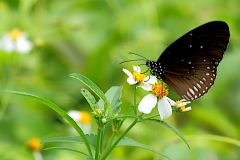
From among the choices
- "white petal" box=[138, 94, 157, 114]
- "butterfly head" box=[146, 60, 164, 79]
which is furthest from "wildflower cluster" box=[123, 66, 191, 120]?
"butterfly head" box=[146, 60, 164, 79]

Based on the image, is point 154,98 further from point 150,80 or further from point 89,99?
point 89,99

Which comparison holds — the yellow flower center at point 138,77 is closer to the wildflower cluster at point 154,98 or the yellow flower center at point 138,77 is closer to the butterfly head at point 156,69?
the wildflower cluster at point 154,98

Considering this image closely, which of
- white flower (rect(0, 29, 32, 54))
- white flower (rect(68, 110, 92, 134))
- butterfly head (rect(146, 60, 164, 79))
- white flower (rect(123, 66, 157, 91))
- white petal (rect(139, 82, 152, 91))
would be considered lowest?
white petal (rect(139, 82, 152, 91))

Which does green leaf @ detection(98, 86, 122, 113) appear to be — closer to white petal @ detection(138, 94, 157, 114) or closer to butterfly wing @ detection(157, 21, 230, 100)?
white petal @ detection(138, 94, 157, 114)

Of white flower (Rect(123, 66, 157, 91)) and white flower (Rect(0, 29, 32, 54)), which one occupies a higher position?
white flower (Rect(0, 29, 32, 54))

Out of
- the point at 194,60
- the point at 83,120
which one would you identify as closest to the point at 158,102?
the point at 194,60

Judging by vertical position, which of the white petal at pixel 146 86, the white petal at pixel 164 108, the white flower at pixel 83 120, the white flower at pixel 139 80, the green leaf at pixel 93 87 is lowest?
the white petal at pixel 164 108

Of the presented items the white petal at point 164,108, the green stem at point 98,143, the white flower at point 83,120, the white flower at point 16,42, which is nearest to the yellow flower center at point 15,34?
the white flower at point 16,42
